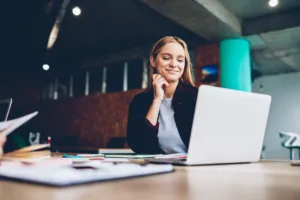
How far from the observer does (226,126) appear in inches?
43.2

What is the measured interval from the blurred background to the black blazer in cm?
242

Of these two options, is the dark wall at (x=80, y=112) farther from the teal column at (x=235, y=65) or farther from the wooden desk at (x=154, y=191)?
the wooden desk at (x=154, y=191)

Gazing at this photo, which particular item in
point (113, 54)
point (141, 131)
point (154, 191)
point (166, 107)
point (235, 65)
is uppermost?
point (113, 54)

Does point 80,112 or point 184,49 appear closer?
point 184,49

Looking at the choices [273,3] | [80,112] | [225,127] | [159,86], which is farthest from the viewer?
[80,112]

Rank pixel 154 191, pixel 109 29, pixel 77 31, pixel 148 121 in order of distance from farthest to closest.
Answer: pixel 77 31
pixel 109 29
pixel 148 121
pixel 154 191

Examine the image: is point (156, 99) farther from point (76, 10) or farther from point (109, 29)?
point (109, 29)

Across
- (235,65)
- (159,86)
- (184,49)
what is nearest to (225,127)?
(159,86)

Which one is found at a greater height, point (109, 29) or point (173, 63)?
point (109, 29)

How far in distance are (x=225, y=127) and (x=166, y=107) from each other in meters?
0.81

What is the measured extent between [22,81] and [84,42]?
2172mm

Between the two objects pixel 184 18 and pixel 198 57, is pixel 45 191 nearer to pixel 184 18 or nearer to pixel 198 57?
pixel 184 18

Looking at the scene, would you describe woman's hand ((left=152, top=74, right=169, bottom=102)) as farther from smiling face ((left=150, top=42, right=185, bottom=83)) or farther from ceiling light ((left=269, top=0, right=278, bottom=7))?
ceiling light ((left=269, top=0, right=278, bottom=7))

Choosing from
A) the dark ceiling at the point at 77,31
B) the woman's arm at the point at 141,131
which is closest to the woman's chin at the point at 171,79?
the woman's arm at the point at 141,131
